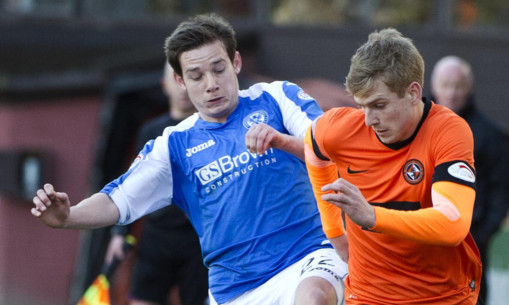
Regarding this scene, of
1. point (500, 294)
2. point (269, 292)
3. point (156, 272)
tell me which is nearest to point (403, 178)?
point (269, 292)

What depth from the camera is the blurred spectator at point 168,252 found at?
675 cm

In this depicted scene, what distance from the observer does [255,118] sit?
468 cm

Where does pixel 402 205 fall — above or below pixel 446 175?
below

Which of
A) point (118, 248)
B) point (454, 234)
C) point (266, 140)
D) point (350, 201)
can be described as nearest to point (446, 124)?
point (454, 234)

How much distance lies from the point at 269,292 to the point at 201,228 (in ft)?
1.72

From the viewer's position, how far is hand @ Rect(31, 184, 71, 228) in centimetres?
421

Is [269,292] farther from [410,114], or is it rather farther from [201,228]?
[410,114]

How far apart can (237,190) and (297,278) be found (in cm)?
55

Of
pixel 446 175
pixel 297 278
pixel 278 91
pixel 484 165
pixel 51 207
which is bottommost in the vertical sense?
pixel 484 165

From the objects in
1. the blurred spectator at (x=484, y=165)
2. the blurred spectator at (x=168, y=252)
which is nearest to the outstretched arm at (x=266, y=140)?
the blurred spectator at (x=168, y=252)

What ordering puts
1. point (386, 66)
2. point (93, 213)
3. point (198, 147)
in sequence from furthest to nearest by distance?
point (198, 147)
point (93, 213)
point (386, 66)

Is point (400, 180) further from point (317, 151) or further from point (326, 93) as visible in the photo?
point (326, 93)

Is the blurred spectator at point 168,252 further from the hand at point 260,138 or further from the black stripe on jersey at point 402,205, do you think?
the black stripe on jersey at point 402,205

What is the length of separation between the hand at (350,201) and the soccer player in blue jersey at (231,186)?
90cm
